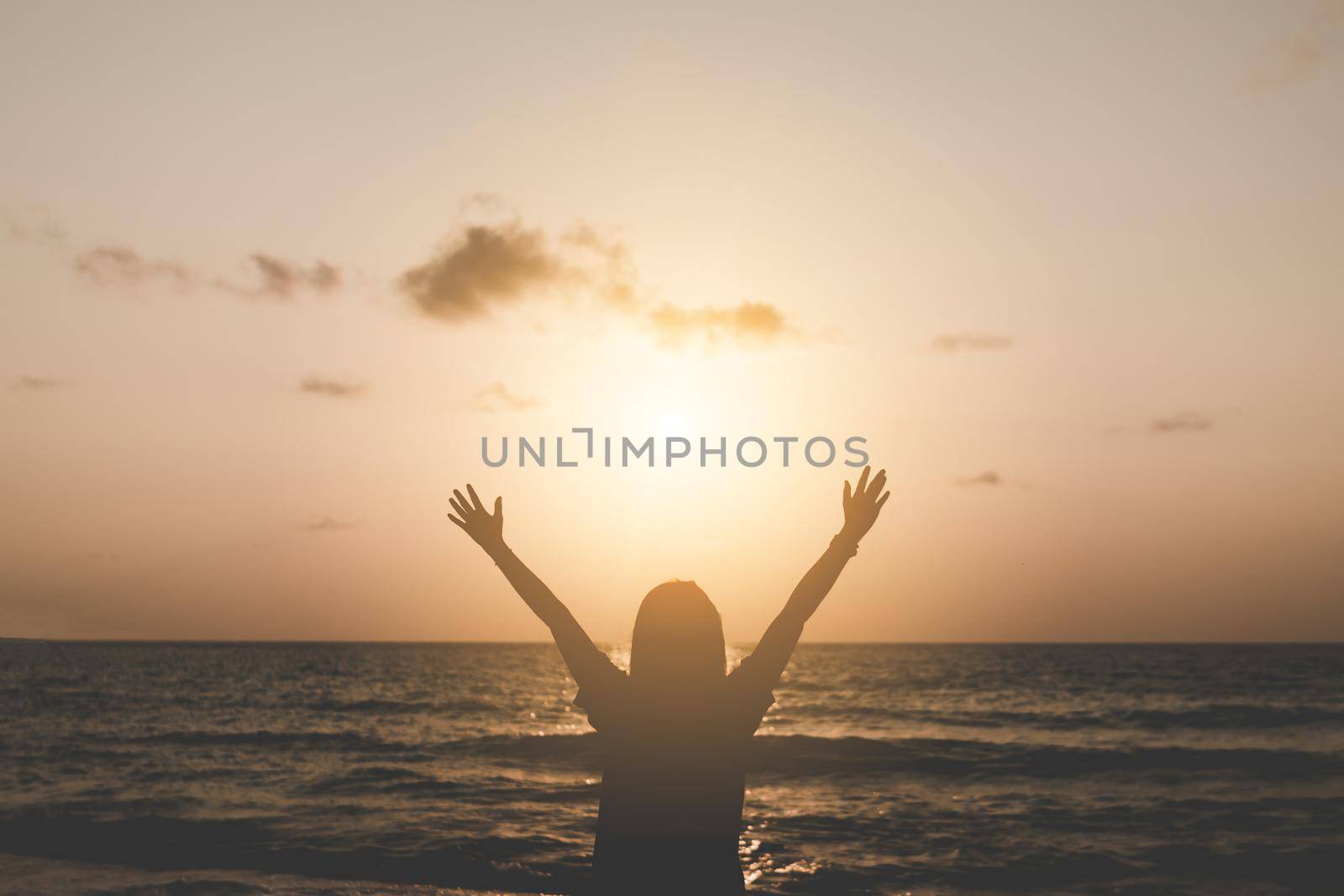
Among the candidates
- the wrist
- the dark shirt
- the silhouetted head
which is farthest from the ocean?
the wrist

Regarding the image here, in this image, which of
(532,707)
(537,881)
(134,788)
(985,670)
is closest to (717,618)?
(537,881)

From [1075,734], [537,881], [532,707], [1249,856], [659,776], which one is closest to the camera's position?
[659,776]

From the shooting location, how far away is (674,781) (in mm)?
2904

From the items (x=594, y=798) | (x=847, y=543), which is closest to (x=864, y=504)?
(x=847, y=543)

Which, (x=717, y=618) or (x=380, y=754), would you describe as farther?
(x=380, y=754)

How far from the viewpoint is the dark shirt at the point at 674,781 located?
287 cm

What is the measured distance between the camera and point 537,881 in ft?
46.6

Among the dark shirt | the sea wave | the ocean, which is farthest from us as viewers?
the sea wave

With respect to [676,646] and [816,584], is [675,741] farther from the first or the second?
[816,584]

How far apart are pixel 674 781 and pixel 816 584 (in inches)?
30.1

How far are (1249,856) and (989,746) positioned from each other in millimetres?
13787

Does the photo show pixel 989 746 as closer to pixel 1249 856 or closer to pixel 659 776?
pixel 1249 856

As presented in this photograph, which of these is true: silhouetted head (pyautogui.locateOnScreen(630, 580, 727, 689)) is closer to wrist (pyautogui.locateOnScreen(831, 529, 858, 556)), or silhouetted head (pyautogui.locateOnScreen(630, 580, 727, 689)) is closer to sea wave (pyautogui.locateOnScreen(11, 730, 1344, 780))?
wrist (pyautogui.locateOnScreen(831, 529, 858, 556))

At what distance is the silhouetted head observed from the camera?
2.88m
